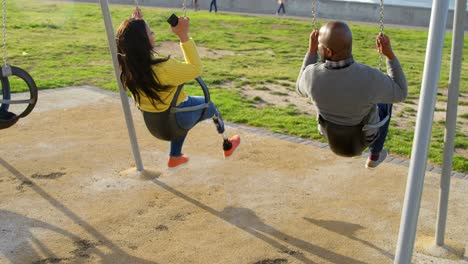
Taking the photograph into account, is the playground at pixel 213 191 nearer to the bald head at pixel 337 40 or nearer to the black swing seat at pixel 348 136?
the black swing seat at pixel 348 136

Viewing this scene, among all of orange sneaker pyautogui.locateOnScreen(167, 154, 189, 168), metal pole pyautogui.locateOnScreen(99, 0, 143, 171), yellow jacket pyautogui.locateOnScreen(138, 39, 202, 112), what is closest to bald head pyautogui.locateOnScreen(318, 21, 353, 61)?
yellow jacket pyautogui.locateOnScreen(138, 39, 202, 112)

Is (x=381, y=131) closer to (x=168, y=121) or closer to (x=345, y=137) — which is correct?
(x=345, y=137)

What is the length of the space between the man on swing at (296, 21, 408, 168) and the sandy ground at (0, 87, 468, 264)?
46.9 inches

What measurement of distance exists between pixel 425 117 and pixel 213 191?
120 inches

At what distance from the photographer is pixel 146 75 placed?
467cm

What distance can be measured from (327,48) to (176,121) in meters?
1.45

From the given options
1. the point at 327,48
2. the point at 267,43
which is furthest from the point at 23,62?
the point at 327,48

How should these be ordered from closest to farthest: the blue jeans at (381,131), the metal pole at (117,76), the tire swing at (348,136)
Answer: the tire swing at (348,136)
the blue jeans at (381,131)
the metal pole at (117,76)

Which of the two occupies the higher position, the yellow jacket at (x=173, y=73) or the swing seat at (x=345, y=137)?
the yellow jacket at (x=173, y=73)

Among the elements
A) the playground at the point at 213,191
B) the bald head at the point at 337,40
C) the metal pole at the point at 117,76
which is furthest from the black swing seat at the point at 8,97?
the bald head at the point at 337,40

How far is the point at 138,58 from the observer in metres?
4.65

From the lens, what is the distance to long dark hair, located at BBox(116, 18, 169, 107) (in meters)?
4.60

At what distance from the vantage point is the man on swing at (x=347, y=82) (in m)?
4.04

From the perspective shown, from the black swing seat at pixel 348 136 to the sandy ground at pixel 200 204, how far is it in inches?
35.1
